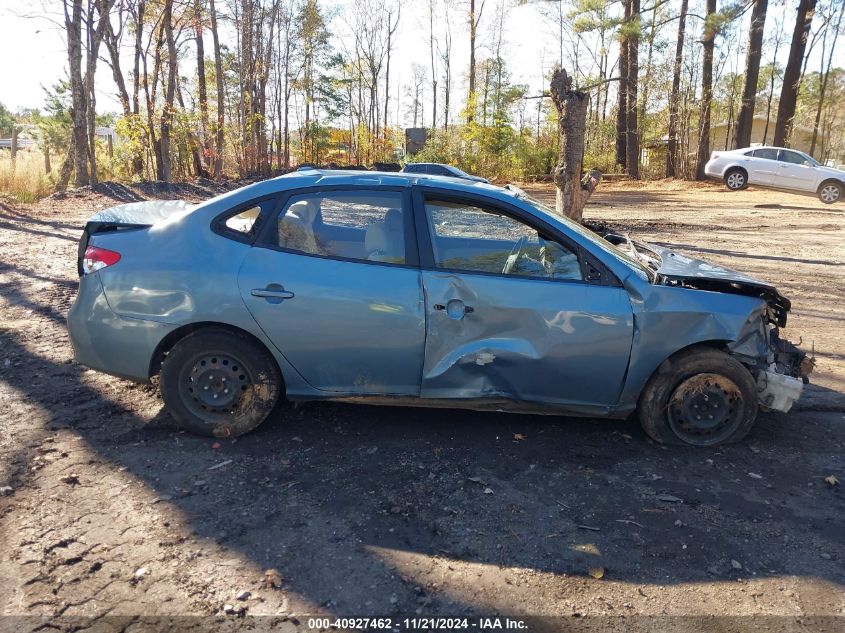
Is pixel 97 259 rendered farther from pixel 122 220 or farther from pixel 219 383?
pixel 219 383

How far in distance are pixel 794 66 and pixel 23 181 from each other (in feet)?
94.0

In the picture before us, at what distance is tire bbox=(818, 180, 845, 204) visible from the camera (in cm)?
1942

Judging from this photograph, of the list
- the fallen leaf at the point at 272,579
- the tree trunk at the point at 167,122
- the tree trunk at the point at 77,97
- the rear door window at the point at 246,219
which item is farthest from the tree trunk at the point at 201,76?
the fallen leaf at the point at 272,579

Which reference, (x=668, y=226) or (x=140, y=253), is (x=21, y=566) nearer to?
(x=140, y=253)

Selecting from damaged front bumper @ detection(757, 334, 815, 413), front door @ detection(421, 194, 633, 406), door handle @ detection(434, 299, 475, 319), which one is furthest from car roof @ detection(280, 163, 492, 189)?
damaged front bumper @ detection(757, 334, 815, 413)

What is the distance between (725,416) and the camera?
12.7 feet

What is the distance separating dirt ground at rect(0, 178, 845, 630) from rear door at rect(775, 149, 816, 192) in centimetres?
1833

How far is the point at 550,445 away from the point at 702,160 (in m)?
28.4

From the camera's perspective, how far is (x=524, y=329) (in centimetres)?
364

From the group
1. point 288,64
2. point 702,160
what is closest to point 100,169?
point 288,64

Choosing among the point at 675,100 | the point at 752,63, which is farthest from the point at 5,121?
the point at 752,63

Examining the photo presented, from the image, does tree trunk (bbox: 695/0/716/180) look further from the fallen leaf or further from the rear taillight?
the fallen leaf

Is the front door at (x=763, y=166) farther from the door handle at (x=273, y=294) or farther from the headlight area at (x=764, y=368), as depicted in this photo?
the door handle at (x=273, y=294)

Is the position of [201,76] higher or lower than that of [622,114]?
higher
